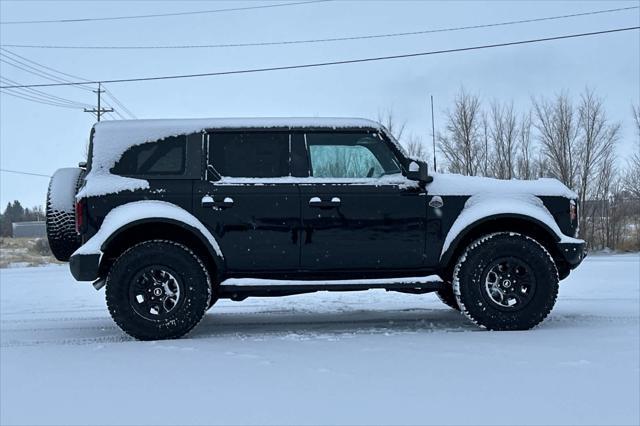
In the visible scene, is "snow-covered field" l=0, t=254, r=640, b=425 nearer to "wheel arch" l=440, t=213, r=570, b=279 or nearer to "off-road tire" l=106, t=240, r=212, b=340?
"off-road tire" l=106, t=240, r=212, b=340

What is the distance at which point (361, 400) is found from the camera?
297cm

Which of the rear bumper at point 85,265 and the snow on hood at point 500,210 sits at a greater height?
the snow on hood at point 500,210

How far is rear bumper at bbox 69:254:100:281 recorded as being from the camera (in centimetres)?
460

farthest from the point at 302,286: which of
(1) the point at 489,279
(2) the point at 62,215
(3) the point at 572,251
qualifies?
(3) the point at 572,251

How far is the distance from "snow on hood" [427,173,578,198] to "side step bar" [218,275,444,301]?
86 cm

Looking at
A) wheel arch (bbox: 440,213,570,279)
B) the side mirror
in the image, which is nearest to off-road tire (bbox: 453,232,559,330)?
wheel arch (bbox: 440,213,570,279)

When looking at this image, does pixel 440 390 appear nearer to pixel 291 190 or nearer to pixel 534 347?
pixel 534 347

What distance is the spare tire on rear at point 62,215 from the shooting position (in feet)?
16.4

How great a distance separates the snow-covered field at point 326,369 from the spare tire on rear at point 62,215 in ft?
2.77

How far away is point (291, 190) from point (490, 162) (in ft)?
97.3

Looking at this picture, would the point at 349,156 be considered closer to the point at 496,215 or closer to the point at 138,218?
the point at 496,215

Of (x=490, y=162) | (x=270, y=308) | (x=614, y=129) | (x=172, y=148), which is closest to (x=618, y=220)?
(x=614, y=129)

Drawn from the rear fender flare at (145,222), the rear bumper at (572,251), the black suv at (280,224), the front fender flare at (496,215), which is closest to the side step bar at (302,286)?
the black suv at (280,224)

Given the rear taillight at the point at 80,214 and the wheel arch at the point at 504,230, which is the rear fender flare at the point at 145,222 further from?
the wheel arch at the point at 504,230
